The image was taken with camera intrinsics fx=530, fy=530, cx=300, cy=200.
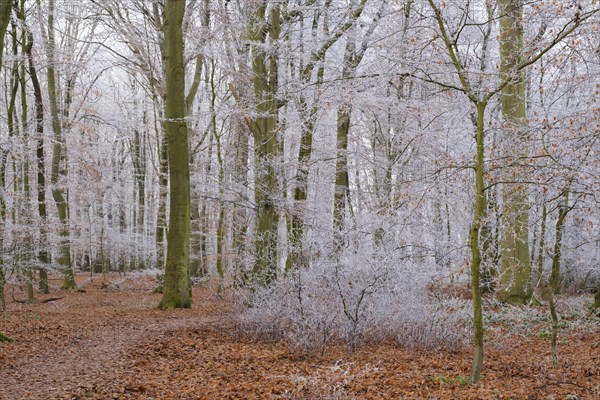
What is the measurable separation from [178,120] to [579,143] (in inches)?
283

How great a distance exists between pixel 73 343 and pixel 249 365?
114 inches

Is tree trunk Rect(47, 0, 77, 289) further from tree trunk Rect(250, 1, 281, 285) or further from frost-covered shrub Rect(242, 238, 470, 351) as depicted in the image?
frost-covered shrub Rect(242, 238, 470, 351)

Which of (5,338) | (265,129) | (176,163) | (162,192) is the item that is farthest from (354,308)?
(162,192)

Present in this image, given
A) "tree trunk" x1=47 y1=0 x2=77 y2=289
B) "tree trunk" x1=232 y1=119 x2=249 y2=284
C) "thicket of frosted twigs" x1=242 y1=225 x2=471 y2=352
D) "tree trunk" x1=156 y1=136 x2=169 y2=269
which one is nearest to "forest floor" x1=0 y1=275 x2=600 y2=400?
"thicket of frosted twigs" x1=242 y1=225 x2=471 y2=352

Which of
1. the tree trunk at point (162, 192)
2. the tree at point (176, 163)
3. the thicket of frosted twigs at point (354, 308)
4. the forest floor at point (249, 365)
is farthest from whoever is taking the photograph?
the tree trunk at point (162, 192)

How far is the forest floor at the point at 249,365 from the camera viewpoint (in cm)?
498

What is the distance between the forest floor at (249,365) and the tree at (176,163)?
1.41 m

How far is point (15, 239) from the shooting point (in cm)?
1153

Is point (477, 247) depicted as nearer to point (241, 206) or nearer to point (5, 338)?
point (5, 338)

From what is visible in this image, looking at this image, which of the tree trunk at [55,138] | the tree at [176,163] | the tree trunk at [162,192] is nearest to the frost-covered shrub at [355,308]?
the tree at [176,163]

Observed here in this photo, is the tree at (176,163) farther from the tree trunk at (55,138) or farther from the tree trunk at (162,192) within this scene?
the tree trunk at (162,192)

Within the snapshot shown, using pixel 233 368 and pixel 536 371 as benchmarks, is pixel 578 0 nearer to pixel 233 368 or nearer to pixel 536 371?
pixel 536 371

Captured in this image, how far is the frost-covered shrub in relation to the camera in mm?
7225

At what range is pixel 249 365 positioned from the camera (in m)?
6.19
